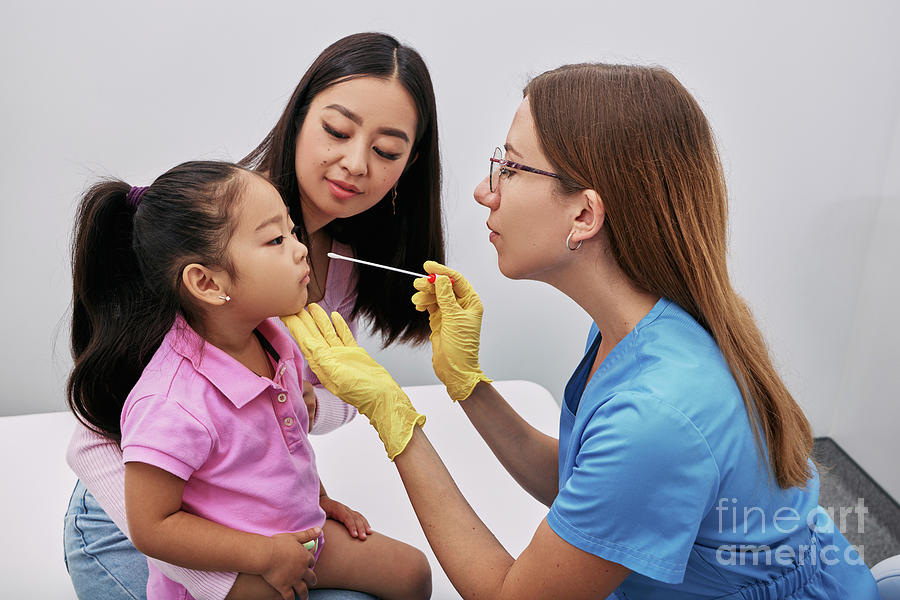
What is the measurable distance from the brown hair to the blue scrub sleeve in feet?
0.52

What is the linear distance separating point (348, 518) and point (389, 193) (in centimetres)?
64

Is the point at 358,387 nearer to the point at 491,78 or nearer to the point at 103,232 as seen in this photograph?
the point at 103,232

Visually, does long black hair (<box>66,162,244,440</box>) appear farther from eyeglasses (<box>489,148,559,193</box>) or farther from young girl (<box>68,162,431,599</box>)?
eyeglasses (<box>489,148,559,193</box>)

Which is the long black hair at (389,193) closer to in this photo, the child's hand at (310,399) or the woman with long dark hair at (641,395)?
the child's hand at (310,399)

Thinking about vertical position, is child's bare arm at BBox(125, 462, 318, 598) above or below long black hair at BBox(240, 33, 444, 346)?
below

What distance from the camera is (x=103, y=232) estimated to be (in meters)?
1.14

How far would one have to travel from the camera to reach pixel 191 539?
3.50ft

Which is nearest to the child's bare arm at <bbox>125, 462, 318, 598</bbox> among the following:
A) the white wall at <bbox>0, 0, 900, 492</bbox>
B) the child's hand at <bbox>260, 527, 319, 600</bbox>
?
the child's hand at <bbox>260, 527, 319, 600</bbox>

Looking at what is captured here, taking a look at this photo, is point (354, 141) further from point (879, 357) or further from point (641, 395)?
point (879, 357)

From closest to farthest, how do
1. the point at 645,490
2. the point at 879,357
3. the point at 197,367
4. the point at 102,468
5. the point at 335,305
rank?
the point at 645,490
the point at 197,367
the point at 102,468
the point at 335,305
the point at 879,357

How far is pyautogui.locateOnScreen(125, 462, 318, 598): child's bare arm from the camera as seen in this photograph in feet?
3.41

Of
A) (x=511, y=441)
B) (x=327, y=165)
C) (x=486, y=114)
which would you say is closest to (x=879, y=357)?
(x=486, y=114)

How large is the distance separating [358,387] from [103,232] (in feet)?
1.44

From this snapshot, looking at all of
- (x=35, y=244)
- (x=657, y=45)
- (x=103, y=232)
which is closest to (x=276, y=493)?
(x=103, y=232)
